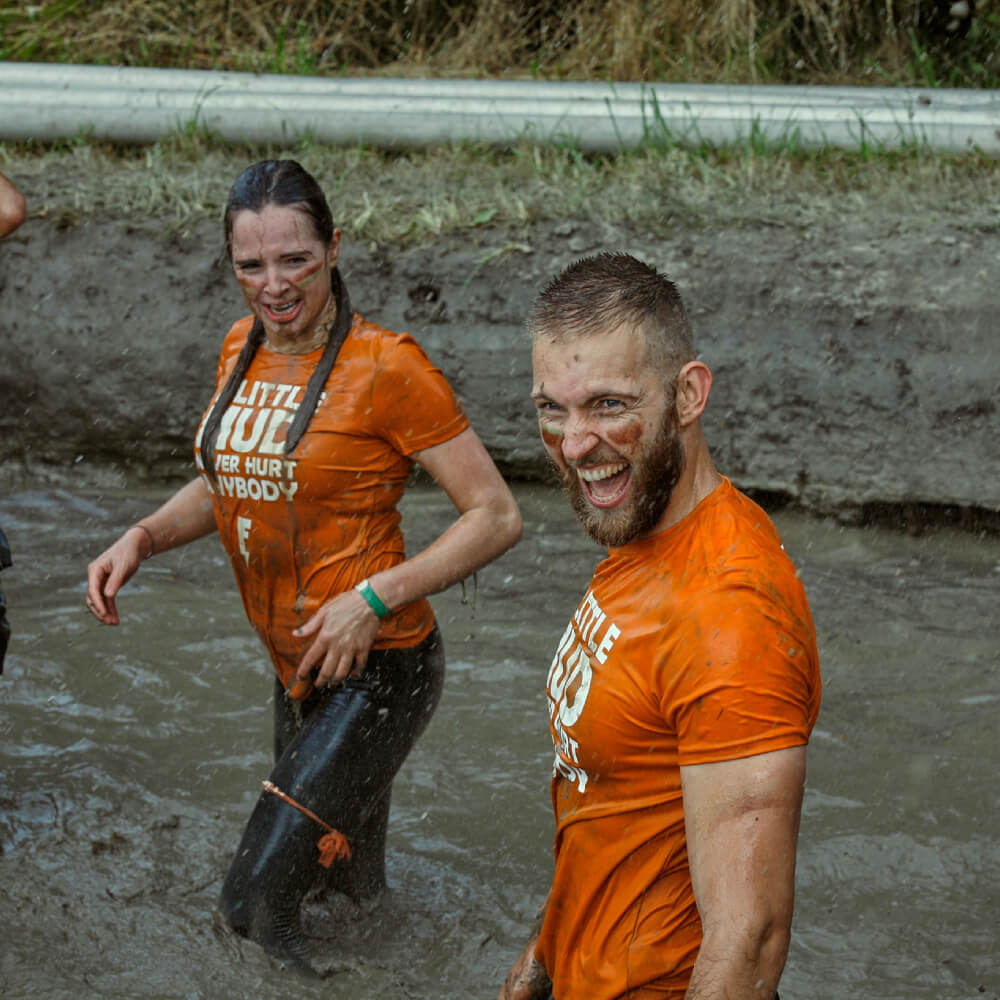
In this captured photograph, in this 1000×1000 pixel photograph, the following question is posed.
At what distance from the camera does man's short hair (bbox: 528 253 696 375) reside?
221cm

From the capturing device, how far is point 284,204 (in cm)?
378

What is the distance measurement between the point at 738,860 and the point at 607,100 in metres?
7.26

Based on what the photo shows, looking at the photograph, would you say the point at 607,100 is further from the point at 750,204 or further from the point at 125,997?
the point at 125,997

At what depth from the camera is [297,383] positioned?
3771 millimetres

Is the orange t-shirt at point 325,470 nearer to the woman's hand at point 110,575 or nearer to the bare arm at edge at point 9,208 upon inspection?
the woman's hand at point 110,575

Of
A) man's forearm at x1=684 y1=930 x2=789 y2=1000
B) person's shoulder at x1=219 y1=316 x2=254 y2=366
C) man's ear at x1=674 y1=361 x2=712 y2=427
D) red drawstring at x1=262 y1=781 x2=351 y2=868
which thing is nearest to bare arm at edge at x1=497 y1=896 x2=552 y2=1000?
man's forearm at x1=684 y1=930 x2=789 y2=1000

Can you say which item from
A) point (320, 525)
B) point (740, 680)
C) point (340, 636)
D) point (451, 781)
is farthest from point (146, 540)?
point (740, 680)

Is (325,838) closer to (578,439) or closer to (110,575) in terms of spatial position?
(110,575)

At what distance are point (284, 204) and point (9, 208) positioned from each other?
3.88ft

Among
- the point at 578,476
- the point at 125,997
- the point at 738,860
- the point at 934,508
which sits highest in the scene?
the point at 578,476

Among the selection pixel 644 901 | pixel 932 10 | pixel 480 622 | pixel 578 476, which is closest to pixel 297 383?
pixel 578 476

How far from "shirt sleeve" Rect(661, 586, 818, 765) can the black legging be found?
5.80ft

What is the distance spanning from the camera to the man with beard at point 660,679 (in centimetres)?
194

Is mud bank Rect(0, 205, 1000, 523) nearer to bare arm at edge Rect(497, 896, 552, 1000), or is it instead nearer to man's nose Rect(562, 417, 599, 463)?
bare arm at edge Rect(497, 896, 552, 1000)
